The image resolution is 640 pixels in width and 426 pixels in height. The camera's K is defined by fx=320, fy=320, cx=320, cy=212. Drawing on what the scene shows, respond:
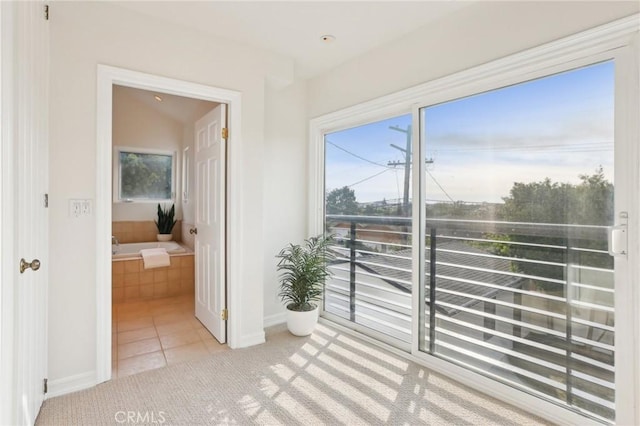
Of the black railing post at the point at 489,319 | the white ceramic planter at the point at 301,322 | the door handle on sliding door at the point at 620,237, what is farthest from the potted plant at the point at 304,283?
the door handle on sliding door at the point at 620,237

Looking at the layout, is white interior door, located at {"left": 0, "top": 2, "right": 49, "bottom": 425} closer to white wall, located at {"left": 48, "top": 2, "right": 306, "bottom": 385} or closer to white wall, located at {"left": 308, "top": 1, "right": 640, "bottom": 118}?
white wall, located at {"left": 48, "top": 2, "right": 306, "bottom": 385}

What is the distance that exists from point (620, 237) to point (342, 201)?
2.06m

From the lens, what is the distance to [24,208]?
1448 millimetres

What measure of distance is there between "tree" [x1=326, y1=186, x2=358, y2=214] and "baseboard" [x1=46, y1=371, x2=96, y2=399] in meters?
2.27

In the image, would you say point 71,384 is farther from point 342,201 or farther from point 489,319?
point 489,319

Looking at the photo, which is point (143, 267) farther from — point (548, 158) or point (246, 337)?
point (548, 158)

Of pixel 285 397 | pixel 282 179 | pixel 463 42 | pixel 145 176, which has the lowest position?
pixel 285 397

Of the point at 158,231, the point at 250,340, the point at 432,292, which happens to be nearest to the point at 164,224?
the point at 158,231

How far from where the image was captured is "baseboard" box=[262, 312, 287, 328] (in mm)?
3148

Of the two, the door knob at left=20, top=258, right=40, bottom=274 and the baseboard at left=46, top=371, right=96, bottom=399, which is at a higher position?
the door knob at left=20, top=258, right=40, bottom=274

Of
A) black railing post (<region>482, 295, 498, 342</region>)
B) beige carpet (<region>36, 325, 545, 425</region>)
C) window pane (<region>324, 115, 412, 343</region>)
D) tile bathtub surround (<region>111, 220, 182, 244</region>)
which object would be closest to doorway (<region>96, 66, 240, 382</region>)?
beige carpet (<region>36, 325, 545, 425</region>)

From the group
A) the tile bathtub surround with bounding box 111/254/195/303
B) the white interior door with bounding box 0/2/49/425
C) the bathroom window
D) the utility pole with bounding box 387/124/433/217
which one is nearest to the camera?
the white interior door with bounding box 0/2/49/425

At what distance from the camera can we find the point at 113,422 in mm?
1747

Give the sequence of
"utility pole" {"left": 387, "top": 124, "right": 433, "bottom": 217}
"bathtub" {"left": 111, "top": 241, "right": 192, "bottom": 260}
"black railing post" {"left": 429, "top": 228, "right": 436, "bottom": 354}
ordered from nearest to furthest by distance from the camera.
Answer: "black railing post" {"left": 429, "top": 228, "right": 436, "bottom": 354} < "utility pole" {"left": 387, "top": 124, "right": 433, "bottom": 217} < "bathtub" {"left": 111, "top": 241, "right": 192, "bottom": 260}
